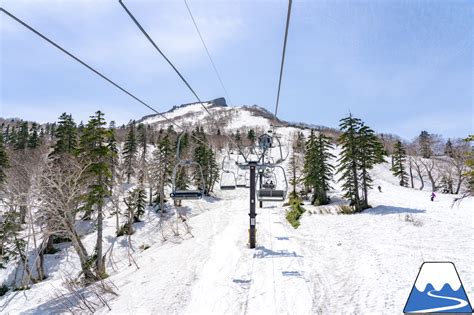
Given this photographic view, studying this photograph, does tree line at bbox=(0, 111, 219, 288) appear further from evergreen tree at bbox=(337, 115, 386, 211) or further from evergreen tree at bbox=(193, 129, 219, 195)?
evergreen tree at bbox=(337, 115, 386, 211)

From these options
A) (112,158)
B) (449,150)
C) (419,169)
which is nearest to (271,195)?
(112,158)

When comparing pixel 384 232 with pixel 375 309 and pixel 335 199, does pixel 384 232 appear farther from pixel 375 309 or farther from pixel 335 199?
pixel 335 199

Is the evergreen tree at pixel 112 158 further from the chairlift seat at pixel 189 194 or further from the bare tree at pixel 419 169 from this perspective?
the bare tree at pixel 419 169

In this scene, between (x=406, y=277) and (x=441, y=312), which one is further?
(x=406, y=277)

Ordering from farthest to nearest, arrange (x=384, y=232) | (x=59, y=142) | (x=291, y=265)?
(x=59, y=142)
(x=384, y=232)
(x=291, y=265)

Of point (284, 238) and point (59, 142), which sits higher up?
point (59, 142)

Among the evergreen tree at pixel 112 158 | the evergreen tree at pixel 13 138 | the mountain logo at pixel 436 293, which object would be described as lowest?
the mountain logo at pixel 436 293

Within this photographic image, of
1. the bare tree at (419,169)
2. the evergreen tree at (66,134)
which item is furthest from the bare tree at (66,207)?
the bare tree at (419,169)

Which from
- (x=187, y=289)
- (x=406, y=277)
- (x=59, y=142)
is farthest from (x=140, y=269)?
(x=59, y=142)

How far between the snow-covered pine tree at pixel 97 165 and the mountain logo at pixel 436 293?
21.0 metres

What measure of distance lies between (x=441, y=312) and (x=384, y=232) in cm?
1347

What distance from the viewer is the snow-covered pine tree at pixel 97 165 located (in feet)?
72.6

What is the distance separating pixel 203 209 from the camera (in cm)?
4894

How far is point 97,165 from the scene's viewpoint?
22.5 metres
